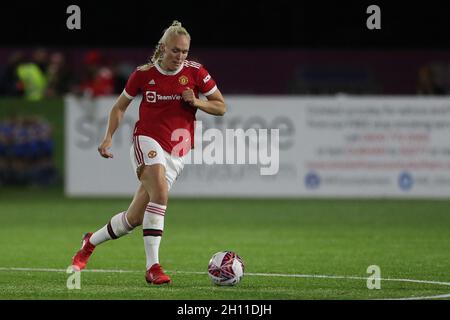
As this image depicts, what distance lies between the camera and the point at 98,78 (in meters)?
24.2

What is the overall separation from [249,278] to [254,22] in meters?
16.3

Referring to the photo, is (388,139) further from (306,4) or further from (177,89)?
(177,89)

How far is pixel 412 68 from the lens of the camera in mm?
28516

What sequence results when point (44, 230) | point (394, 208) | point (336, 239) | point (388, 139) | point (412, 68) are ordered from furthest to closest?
1. point (412, 68)
2. point (388, 139)
3. point (394, 208)
4. point (44, 230)
5. point (336, 239)

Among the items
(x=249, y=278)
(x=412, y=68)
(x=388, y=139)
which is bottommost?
(x=249, y=278)

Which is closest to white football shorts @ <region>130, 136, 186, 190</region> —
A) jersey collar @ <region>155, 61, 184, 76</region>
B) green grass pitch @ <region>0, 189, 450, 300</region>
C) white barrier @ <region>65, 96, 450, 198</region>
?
jersey collar @ <region>155, 61, 184, 76</region>

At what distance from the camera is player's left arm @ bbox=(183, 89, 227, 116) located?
33.8ft

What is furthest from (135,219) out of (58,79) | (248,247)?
(58,79)

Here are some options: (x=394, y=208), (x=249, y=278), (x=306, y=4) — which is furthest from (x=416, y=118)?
(x=249, y=278)

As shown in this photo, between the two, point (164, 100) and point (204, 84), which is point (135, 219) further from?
point (204, 84)

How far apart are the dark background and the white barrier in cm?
397

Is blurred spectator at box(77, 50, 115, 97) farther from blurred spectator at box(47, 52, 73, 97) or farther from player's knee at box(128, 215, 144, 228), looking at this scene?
player's knee at box(128, 215, 144, 228)
